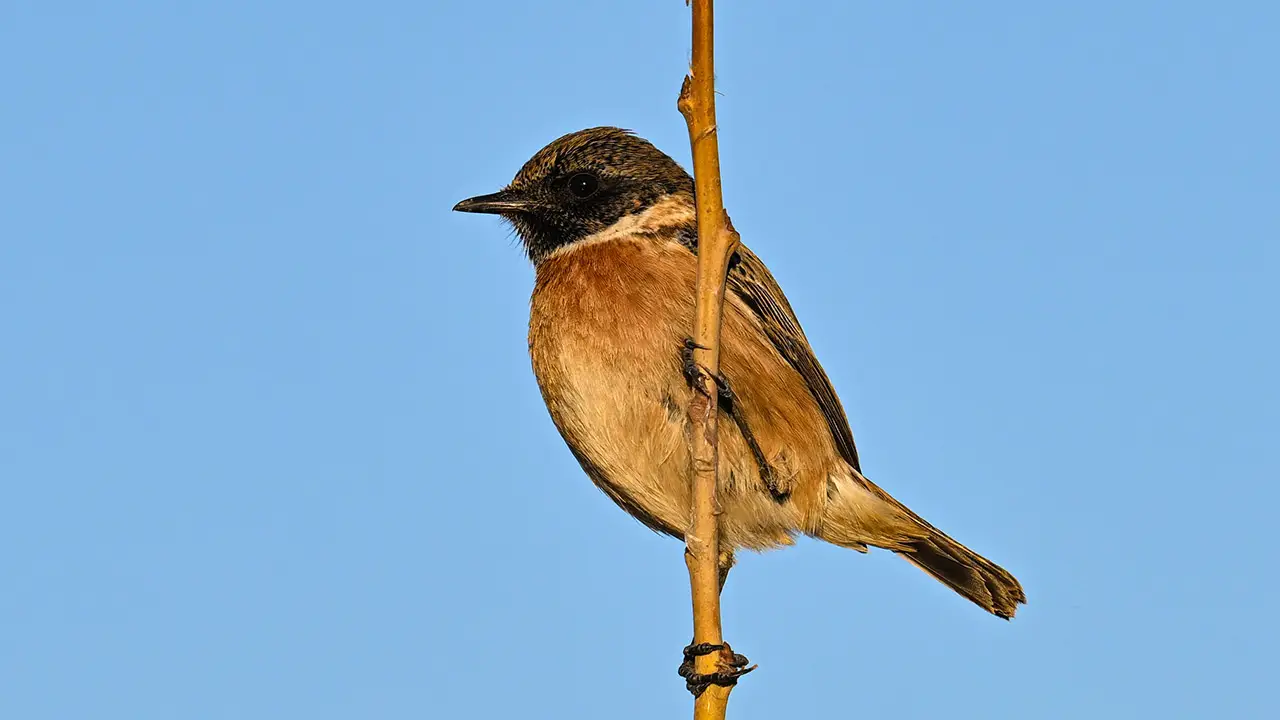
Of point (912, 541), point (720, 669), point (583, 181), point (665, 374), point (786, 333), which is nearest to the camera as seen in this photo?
point (720, 669)

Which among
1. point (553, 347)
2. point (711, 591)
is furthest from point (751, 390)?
point (711, 591)

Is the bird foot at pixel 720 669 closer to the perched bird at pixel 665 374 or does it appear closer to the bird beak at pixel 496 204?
the perched bird at pixel 665 374

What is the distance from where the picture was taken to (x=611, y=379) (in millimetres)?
6363

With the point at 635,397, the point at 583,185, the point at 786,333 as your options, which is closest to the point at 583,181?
the point at 583,185

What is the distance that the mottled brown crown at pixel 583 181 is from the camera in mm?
7160

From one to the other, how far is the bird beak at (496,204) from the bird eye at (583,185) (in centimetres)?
24

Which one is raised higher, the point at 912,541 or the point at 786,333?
the point at 786,333

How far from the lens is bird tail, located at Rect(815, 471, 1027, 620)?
282 inches

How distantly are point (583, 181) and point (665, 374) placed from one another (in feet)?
4.87

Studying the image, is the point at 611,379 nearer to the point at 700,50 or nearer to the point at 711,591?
the point at 711,591

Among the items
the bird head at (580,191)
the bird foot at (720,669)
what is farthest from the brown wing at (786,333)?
the bird foot at (720,669)

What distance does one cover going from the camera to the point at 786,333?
23.4ft

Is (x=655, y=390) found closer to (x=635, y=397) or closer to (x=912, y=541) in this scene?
(x=635, y=397)

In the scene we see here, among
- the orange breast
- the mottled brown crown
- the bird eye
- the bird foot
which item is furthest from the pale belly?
the bird foot
